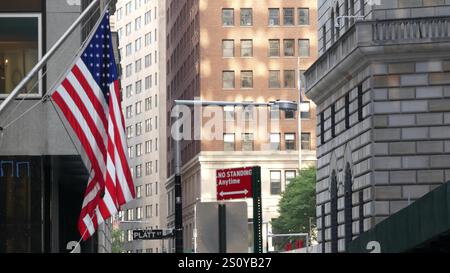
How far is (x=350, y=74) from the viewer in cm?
6838

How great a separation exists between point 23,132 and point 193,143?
136 metres

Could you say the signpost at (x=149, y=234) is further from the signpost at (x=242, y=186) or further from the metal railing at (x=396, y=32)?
the metal railing at (x=396, y=32)

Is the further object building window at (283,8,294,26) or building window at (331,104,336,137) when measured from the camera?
building window at (283,8,294,26)

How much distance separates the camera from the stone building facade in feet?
203

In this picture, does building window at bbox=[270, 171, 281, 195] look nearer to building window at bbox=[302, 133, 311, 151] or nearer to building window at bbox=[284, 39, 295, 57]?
building window at bbox=[302, 133, 311, 151]

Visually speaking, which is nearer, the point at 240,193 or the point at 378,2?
the point at 240,193

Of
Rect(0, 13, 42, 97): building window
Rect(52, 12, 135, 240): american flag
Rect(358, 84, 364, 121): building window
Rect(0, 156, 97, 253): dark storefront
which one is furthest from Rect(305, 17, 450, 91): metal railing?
Rect(52, 12, 135, 240): american flag

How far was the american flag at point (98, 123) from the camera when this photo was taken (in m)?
19.2

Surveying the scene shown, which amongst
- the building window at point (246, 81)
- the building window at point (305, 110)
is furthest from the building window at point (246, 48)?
the building window at point (305, 110)

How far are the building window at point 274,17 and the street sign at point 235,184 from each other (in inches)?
5638

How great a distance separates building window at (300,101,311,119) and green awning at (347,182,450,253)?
120365 mm

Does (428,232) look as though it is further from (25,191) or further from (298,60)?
(298,60)
